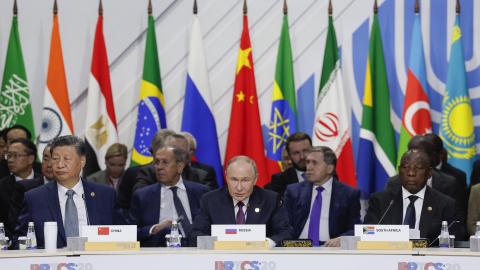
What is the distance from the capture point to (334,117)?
965cm

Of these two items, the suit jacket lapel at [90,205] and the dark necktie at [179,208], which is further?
the dark necktie at [179,208]

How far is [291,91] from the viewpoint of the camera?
388 inches

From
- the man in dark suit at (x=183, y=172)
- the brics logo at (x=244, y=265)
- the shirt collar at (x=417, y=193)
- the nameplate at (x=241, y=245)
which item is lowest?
the brics logo at (x=244, y=265)

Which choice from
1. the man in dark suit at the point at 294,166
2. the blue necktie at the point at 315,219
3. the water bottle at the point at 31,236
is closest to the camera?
the water bottle at the point at 31,236

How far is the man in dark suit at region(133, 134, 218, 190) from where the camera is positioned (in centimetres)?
817

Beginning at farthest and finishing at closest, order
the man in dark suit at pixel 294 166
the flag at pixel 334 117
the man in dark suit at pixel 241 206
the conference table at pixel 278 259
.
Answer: the flag at pixel 334 117 → the man in dark suit at pixel 294 166 → the man in dark suit at pixel 241 206 → the conference table at pixel 278 259

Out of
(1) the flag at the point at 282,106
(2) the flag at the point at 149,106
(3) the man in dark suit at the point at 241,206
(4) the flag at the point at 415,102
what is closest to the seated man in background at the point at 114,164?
(2) the flag at the point at 149,106

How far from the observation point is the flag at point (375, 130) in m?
9.70

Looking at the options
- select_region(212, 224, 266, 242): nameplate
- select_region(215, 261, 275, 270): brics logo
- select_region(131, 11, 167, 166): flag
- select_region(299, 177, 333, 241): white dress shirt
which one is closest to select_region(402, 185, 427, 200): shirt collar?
select_region(299, 177, 333, 241): white dress shirt

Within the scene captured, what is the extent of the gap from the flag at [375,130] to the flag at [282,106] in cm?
72

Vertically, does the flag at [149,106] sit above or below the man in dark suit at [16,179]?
above

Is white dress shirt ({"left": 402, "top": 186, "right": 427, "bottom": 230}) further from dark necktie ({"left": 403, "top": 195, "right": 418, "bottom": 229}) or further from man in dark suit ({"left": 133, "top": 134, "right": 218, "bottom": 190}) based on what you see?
man in dark suit ({"left": 133, "top": 134, "right": 218, "bottom": 190})

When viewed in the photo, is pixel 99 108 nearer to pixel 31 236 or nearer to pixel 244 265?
pixel 31 236

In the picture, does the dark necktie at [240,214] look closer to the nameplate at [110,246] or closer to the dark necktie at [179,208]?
the dark necktie at [179,208]
